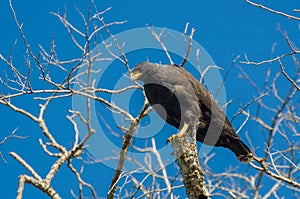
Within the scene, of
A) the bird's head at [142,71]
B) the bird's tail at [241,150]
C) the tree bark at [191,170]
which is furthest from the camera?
the bird's head at [142,71]

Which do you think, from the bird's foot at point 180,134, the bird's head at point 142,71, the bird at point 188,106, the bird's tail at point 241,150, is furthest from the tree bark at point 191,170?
the bird's head at point 142,71

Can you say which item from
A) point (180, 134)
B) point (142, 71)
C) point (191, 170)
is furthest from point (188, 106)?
point (191, 170)

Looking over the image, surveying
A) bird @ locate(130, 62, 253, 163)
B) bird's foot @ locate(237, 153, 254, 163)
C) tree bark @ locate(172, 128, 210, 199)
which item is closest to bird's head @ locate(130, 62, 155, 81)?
bird @ locate(130, 62, 253, 163)

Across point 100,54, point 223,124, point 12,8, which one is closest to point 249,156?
point 223,124

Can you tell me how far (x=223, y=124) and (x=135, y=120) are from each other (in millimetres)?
947

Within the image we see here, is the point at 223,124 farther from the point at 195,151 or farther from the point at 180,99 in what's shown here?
the point at 195,151

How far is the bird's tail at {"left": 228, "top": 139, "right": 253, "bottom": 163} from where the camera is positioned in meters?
5.17

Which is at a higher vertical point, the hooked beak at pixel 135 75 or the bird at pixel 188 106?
the hooked beak at pixel 135 75

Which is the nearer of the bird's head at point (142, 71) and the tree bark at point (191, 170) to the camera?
the tree bark at point (191, 170)

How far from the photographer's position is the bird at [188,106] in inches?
199

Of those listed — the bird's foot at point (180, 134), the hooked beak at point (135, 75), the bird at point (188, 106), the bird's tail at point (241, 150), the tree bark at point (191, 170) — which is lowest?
the tree bark at point (191, 170)

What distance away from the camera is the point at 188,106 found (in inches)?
198

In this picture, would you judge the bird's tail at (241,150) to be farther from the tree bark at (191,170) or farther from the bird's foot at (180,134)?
the tree bark at (191,170)

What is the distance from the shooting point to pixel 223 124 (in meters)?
5.22
